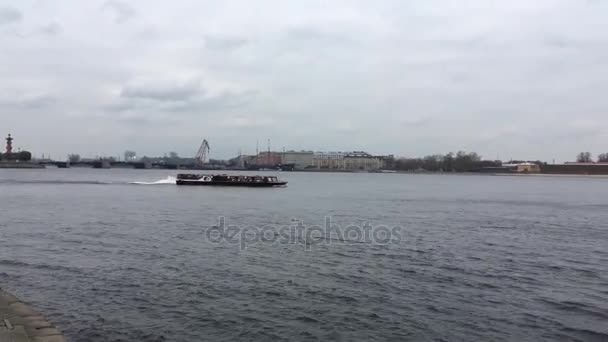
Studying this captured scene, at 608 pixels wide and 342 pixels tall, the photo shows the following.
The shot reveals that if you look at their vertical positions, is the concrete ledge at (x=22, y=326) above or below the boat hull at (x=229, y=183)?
below

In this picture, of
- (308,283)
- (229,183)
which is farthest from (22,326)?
(229,183)

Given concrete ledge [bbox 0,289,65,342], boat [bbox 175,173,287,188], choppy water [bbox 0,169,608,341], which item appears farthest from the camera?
boat [bbox 175,173,287,188]

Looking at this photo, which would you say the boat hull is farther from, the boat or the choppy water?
the choppy water

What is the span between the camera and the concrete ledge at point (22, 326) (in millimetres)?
10414

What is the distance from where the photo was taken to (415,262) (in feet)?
73.8

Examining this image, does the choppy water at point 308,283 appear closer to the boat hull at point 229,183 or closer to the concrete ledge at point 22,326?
the concrete ledge at point 22,326

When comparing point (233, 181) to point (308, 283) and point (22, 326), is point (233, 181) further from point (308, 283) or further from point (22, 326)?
point (22, 326)

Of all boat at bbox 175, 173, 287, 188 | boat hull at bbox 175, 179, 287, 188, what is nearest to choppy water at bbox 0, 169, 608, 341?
boat hull at bbox 175, 179, 287, 188

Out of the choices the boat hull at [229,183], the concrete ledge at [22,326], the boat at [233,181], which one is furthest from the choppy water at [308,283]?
the boat at [233,181]

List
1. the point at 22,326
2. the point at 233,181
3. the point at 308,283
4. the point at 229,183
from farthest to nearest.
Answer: the point at 233,181, the point at 229,183, the point at 308,283, the point at 22,326

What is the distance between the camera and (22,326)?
36.8ft

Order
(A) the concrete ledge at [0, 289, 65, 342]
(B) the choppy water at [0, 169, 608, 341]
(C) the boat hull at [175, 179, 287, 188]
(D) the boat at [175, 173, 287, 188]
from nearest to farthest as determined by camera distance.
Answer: (A) the concrete ledge at [0, 289, 65, 342] → (B) the choppy water at [0, 169, 608, 341] → (C) the boat hull at [175, 179, 287, 188] → (D) the boat at [175, 173, 287, 188]

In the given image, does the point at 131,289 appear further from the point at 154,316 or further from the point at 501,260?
the point at 501,260

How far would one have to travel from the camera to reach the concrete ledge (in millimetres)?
10414
